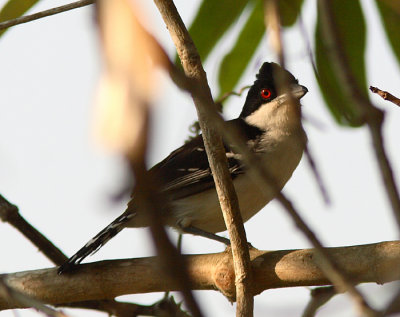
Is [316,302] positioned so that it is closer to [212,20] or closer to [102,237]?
[212,20]

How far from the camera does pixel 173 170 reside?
4.85 meters

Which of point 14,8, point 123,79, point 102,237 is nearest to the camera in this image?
point 123,79

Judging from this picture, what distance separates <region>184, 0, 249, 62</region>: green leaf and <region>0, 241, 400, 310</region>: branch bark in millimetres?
1177

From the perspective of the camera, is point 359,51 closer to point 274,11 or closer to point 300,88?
point 300,88

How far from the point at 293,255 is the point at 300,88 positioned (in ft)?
8.16

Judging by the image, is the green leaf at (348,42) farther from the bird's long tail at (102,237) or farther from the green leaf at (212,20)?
the bird's long tail at (102,237)

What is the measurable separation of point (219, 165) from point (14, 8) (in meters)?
1.17

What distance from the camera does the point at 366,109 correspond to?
998 mm

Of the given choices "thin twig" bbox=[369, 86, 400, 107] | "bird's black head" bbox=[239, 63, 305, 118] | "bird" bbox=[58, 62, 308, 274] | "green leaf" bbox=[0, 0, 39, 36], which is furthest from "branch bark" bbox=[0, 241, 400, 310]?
"bird's black head" bbox=[239, 63, 305, 118]

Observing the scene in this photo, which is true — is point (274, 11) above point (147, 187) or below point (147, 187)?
above

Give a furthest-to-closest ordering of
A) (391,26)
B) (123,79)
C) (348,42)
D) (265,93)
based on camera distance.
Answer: (265,93) < (348,42) < (391,26) < (123,79)

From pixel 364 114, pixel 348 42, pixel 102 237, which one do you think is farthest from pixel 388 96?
pixel 102 237

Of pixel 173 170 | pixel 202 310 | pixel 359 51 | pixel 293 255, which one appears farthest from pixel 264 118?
pixel 202 310

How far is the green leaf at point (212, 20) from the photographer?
315 cm
